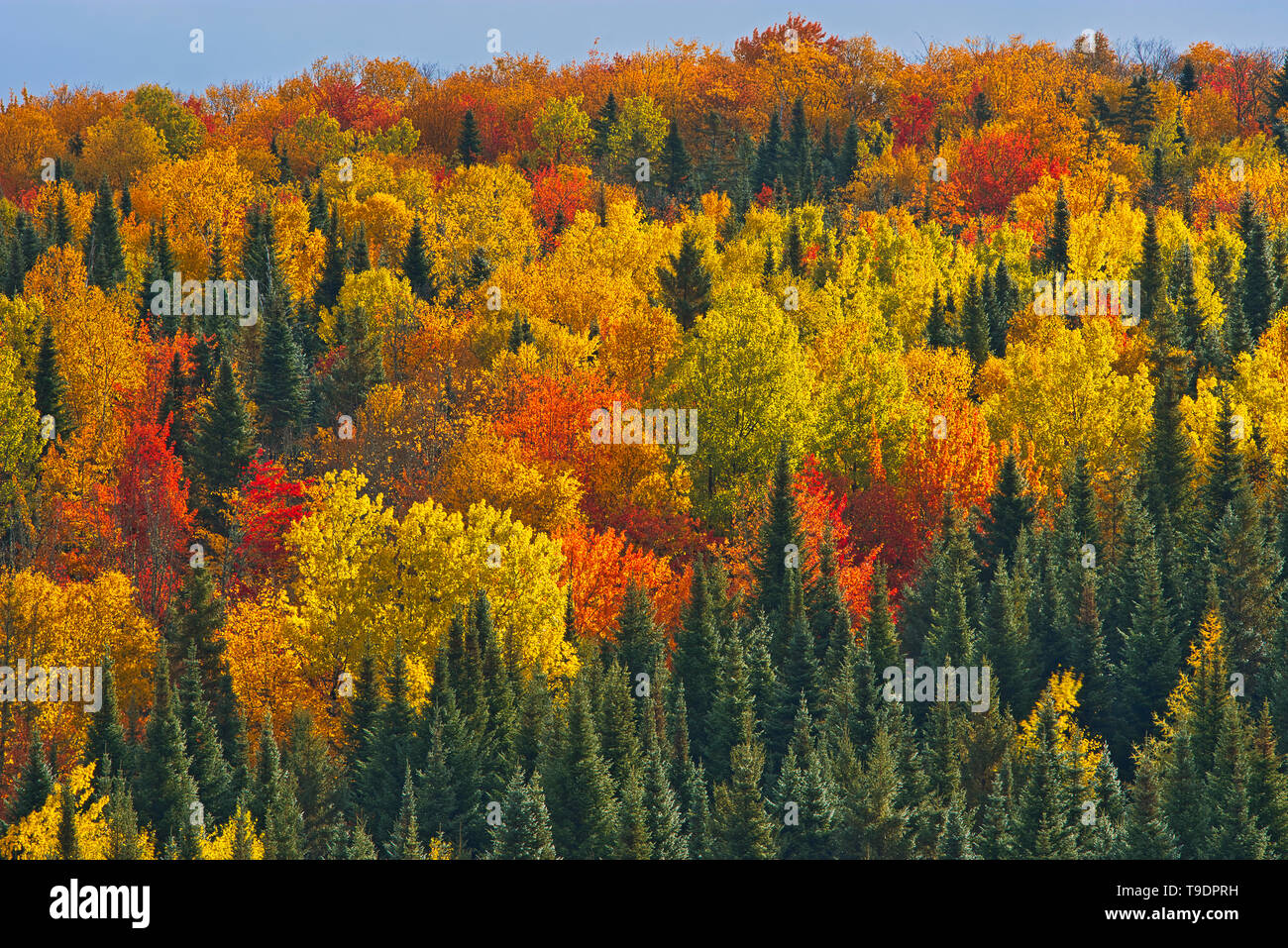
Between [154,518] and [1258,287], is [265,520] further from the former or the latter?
[1258,287]

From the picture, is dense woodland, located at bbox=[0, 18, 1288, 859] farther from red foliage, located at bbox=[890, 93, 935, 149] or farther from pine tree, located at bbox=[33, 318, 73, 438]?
red foliage, located at bbox=[890, 93, 935, 149]

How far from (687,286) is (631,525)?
72.3 feet

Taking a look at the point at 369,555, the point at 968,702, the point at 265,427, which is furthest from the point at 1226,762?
the point at 265,427

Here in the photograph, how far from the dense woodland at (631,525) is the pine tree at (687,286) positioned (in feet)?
0.86

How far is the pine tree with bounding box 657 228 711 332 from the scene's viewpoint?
95.8 meters

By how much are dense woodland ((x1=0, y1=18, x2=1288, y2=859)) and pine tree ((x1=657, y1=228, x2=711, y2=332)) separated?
0.26 meters

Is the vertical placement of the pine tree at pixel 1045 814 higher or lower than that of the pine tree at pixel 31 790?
lower

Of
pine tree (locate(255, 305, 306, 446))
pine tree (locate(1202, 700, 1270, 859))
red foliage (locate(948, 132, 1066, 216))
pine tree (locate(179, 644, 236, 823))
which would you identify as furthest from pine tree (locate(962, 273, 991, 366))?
pine tree (locate(179, 644, 236, 823))

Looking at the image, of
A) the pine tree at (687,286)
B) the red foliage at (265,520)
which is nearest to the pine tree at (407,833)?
the red foliage at (265,520)

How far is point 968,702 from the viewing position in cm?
6506

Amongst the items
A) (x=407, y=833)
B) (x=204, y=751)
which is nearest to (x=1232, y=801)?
(x=407, y=833)

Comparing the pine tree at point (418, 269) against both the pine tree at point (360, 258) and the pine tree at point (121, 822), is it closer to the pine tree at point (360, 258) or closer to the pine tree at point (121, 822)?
the pine tree at point (360, 258)

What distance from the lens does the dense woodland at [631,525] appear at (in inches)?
2255

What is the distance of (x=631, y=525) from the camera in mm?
79562
